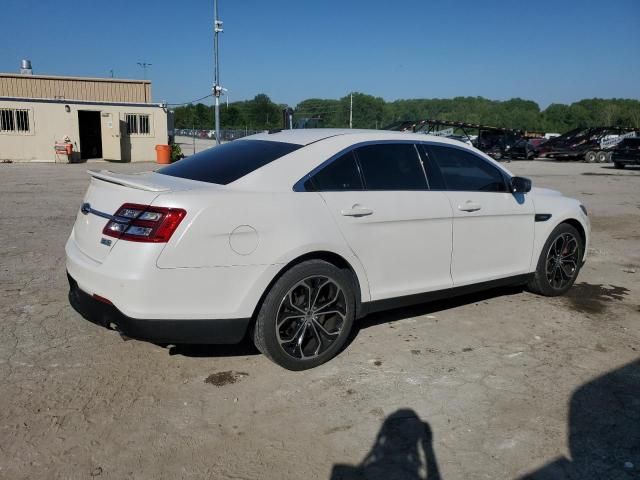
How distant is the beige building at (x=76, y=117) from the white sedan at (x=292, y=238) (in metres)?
24.0

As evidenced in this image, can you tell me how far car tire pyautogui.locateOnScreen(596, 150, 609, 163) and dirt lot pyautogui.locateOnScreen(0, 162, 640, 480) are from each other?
29.1 meters

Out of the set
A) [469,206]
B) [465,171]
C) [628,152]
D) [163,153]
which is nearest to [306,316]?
[469,206]

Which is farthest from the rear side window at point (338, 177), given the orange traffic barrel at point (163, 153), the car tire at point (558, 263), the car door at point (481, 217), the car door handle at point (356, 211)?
the orange traffic barrel at point (163, 153)

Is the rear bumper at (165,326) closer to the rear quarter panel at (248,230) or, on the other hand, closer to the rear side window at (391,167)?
the rear quarter panel at (248,230)

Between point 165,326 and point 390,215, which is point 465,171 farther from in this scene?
point 165,326

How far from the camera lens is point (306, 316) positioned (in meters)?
3.71

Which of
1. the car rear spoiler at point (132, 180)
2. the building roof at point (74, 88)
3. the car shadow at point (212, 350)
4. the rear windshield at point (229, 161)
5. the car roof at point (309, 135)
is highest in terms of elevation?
the building roof at point (74, 88)

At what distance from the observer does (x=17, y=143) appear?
24.9 metres

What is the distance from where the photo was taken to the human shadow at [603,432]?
8.95 feet

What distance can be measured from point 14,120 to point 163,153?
6635mm

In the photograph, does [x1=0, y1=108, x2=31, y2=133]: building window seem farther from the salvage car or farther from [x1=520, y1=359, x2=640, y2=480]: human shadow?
the salvage car

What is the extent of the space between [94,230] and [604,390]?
135 inches

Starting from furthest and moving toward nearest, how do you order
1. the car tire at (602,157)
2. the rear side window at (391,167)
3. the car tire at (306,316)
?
the car tire at (602,157)
the rear side window at (391,167)
the car tire at (306,316)

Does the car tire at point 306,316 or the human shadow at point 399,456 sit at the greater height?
the car tire at point 306,316
